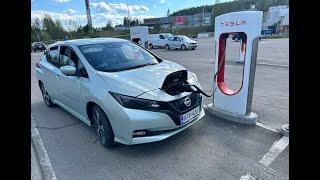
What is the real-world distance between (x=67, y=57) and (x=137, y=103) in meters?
2.20

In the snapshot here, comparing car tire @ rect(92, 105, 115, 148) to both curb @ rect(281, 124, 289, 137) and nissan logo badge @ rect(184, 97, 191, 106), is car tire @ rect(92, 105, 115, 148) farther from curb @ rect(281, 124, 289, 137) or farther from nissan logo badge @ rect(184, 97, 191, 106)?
curb @ rect(281, 124, 289, 137)

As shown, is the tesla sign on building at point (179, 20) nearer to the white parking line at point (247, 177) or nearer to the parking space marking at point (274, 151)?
the parking space marking at point (274, 151)

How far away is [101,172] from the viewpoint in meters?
3.38

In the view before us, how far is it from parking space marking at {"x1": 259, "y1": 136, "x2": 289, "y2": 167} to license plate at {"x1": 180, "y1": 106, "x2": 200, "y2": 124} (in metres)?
1.11

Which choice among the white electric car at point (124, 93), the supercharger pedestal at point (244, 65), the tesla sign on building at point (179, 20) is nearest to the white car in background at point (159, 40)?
the supercharger pedestal at point (244, 65)

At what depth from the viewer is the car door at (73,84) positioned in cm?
423

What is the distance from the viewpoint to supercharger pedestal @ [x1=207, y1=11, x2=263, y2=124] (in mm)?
4164

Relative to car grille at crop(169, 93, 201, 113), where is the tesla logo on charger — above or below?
above

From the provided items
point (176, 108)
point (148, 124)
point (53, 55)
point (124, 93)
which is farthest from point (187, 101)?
point (53, 55)

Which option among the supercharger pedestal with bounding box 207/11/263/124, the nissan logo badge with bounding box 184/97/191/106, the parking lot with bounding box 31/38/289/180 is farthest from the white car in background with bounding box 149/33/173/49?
the nissan logo badge with bounding box 184/97/191/106
